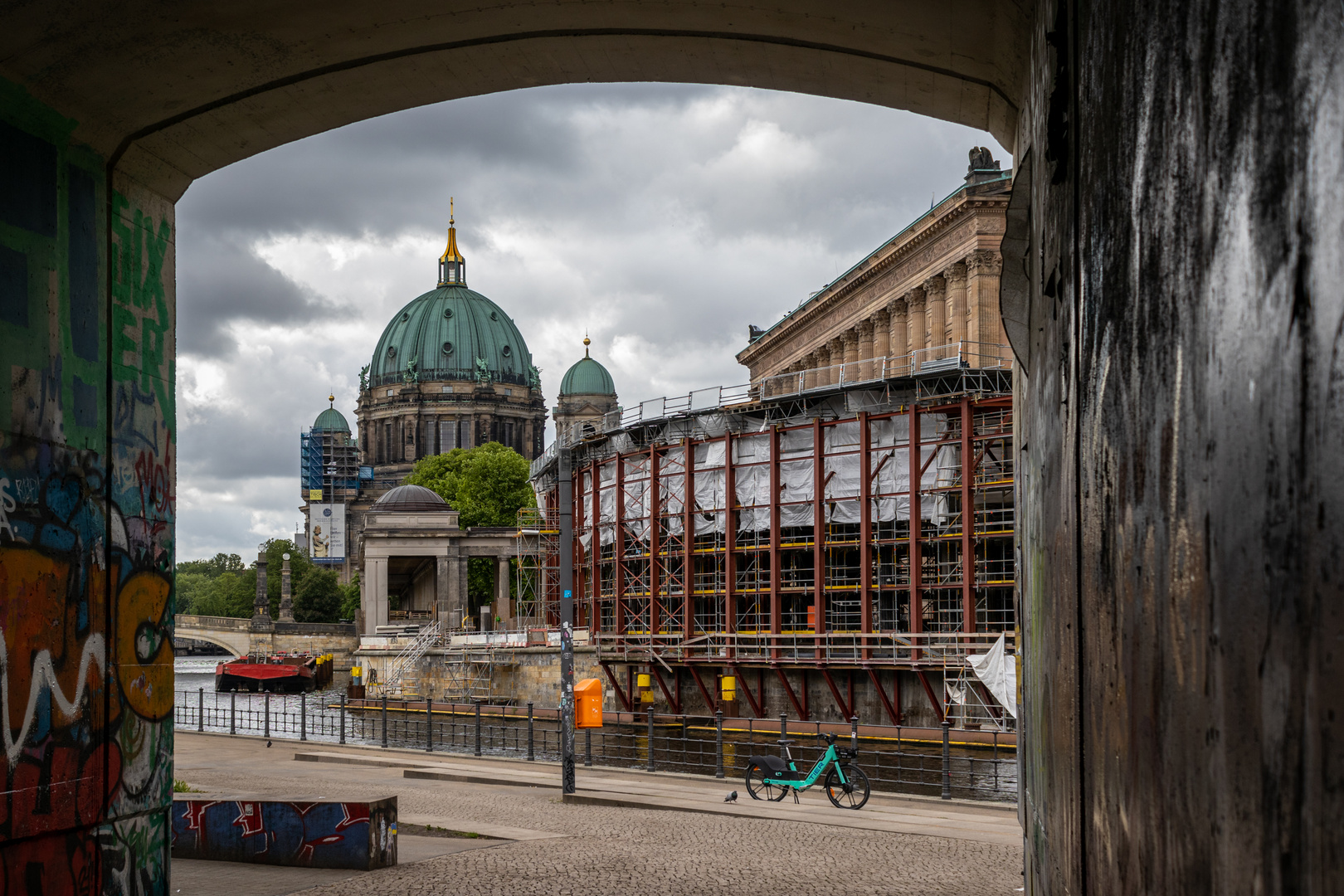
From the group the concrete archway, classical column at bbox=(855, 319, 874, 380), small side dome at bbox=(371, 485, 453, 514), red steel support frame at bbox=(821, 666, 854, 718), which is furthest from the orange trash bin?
small side dome at bbox=(371, 485, 453, 514)

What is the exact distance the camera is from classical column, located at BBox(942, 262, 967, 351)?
52.2m

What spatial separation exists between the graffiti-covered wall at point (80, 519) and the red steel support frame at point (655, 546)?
39704mm

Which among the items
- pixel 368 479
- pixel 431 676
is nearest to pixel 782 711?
pixel 431 676

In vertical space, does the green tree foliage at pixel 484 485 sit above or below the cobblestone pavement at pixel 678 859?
above

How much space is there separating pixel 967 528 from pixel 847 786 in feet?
73.5

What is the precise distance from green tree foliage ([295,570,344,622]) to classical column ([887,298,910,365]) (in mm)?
85129

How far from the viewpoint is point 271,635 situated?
99500 millimetres

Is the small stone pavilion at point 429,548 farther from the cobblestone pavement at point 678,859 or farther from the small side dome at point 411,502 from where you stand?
the cobblestone pavement at point 678,859

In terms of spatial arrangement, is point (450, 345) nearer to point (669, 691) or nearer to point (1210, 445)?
point (669, 691)

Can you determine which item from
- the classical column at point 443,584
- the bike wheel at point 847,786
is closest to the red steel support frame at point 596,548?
the classical column at point 443,584

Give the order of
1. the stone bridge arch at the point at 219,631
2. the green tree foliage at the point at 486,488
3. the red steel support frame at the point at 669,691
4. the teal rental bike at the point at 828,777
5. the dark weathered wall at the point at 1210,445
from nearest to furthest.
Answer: the dark weathered wall at the point at 1210,445
the teal rental bike at the point at 828,777
the red steel support frame at the point at 669,691
the stone bridge arch at the point at 219,631
the green tree foliage at the point at 486,488

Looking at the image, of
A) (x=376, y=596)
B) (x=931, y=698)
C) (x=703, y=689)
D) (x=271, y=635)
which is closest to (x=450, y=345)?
(x=271, y=635)

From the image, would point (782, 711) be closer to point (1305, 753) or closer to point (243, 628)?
point (1305, 753)

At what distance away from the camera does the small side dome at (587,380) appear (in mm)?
159125
